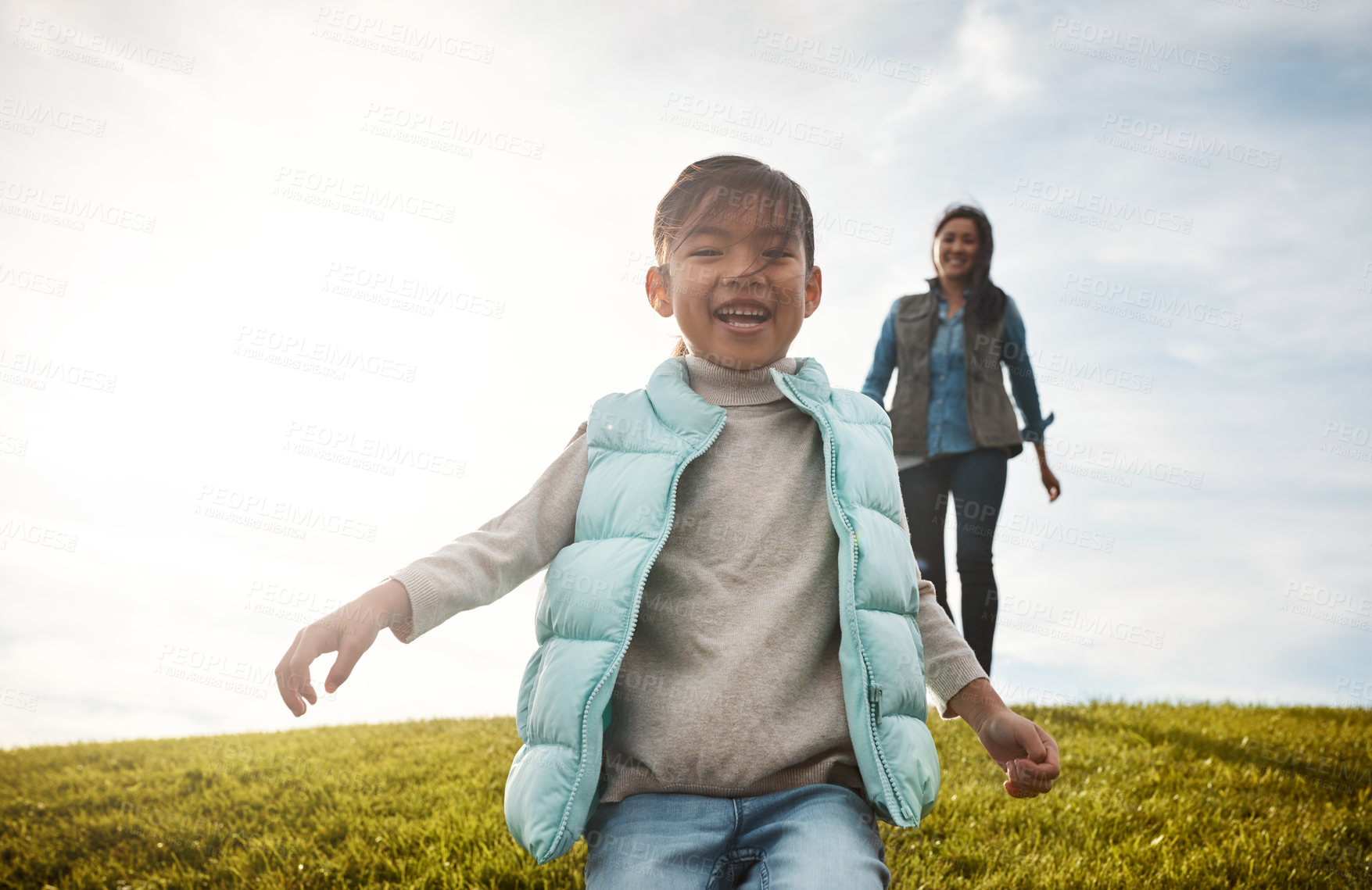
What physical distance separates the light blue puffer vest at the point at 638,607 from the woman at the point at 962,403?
9.46 ft

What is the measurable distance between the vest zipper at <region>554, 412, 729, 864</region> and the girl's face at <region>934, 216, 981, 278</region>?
3.66 m

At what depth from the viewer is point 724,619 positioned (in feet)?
7.07

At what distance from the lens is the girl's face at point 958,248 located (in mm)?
5555

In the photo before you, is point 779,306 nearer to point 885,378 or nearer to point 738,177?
point 738,177

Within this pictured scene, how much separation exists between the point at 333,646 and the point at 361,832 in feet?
8.61

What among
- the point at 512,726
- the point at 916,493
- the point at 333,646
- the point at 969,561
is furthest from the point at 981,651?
the point at 333,646

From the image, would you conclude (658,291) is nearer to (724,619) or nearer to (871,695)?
(724,619)

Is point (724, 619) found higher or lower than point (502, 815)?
Result: higher

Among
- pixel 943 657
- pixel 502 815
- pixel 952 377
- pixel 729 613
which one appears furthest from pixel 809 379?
pixel 952 377

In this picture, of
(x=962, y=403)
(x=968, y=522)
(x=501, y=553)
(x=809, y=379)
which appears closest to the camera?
(x=501, y=553)

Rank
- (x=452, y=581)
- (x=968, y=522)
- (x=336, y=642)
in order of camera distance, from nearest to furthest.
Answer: (x=336, y=642), (x=452, y=581), (x=968, y=522)

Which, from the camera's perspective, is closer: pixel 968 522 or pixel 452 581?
pixel 452 581

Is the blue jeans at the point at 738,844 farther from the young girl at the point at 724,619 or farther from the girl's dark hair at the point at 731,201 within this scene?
the girl's dark hair at the point at 731,201

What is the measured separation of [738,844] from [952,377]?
3.85 metres
